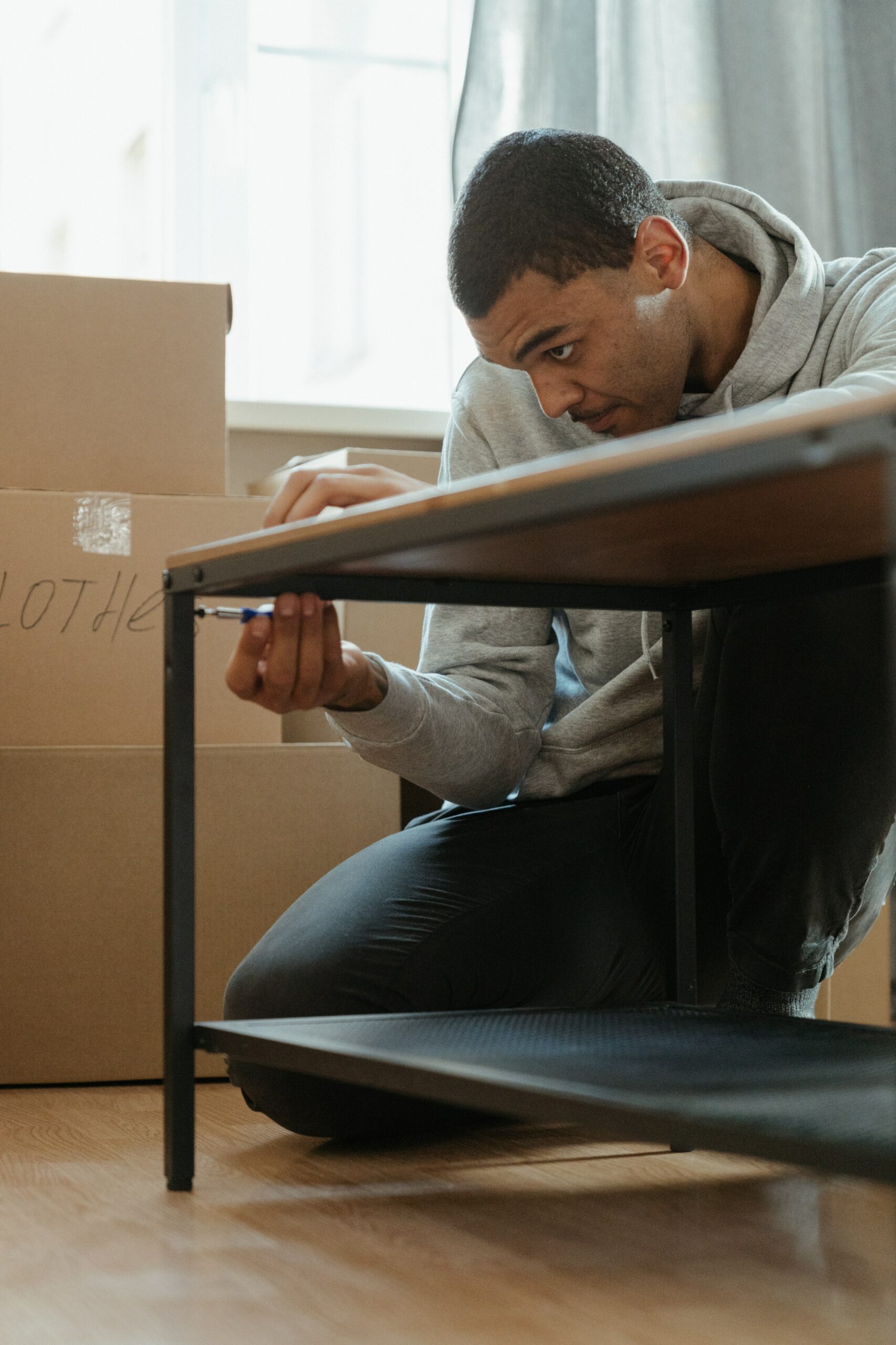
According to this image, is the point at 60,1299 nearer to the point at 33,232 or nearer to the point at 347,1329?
the point at 347,1329

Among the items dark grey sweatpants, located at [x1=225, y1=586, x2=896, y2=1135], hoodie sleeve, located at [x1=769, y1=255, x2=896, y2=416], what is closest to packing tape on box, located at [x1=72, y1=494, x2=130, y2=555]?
dark grey sweatpants, located at [x1=225, y1=586, x2=896, y2=1135]

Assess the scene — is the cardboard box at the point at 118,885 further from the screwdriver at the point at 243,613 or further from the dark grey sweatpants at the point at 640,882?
the screwdriver at the point at 243,613

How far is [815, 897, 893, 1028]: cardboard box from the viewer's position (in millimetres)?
1692

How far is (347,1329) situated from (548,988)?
0.51 metres

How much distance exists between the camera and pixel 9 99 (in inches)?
81.8

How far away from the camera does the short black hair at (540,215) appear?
1175mm

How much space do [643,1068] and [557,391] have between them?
58 centimetres

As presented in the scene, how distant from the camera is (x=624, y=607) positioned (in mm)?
1133

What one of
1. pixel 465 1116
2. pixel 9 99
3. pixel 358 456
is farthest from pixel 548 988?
pixel 9 99

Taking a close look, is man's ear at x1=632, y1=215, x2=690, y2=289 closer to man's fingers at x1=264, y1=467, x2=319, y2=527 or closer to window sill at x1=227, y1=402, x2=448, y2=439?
man's fingers at x1=264, y1=467, x2=319, y2=527

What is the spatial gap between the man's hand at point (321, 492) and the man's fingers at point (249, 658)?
0.23 feet

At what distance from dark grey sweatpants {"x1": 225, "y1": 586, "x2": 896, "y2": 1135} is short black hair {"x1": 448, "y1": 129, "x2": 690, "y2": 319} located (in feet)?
1.01

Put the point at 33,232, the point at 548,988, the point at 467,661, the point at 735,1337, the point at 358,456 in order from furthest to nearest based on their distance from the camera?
the point at 33,232, the point at 358,456, the point at 467,661, the point at 548,988, the point at 735,1337

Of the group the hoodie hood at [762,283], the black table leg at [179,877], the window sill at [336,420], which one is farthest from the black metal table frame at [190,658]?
the window sill at [336,420]
